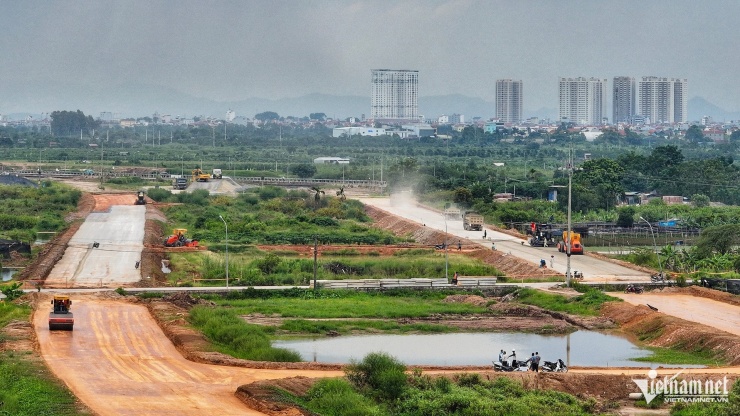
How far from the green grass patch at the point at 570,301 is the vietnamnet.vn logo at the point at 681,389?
18282 millimetres

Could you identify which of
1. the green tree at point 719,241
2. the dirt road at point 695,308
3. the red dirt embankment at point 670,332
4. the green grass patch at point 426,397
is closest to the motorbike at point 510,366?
the green grass patch at point 426,397

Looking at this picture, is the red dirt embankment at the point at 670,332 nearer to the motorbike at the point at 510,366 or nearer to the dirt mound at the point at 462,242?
the motorbike at the point at 510,366

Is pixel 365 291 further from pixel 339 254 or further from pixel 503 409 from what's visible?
pixel 503 409

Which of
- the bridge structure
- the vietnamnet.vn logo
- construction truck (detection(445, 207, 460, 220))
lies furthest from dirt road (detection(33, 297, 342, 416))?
the bridge structure

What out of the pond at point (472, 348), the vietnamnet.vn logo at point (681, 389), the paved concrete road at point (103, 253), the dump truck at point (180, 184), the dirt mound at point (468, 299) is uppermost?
the dump truck at point (180, 184)

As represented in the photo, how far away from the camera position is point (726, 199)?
436 feet

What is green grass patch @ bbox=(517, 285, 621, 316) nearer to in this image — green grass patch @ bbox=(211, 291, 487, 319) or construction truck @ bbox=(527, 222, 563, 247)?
green grass patch @ bbox=(211, 291, 487, 319)

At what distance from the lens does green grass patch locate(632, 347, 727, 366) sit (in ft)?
142

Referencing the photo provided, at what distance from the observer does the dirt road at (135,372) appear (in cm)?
3372

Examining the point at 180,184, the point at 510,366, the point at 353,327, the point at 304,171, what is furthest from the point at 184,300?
the point at 304,171

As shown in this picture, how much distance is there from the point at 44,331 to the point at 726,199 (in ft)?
327

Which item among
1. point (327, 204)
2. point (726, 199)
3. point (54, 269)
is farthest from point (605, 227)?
point (54, 269)

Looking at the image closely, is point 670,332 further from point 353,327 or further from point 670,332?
point 353,327

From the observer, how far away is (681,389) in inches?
1433
